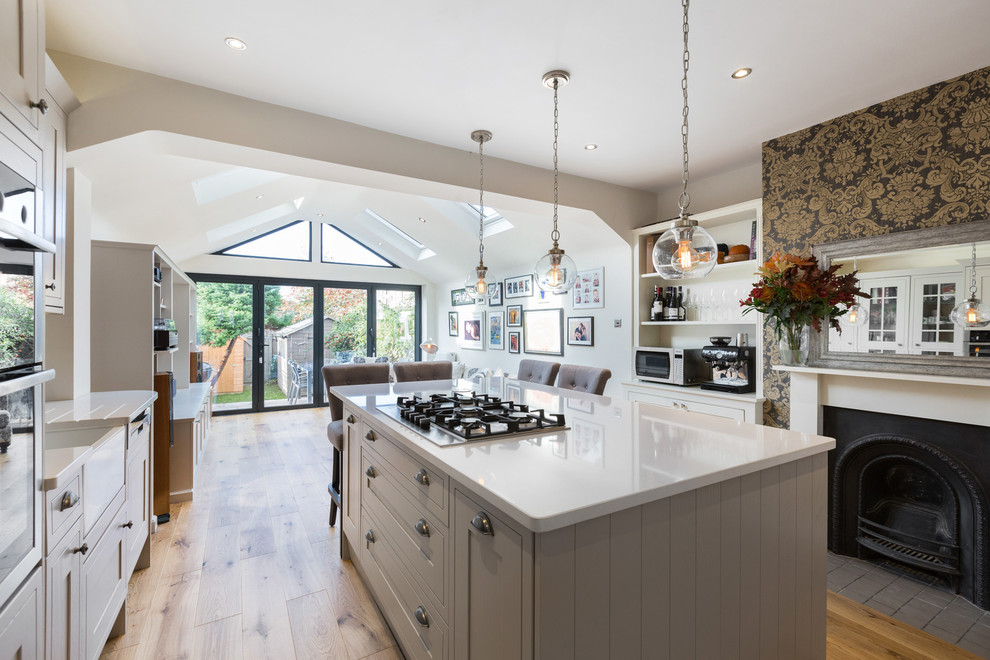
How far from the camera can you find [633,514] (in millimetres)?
1105

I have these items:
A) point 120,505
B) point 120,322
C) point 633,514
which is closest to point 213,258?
point 120,322

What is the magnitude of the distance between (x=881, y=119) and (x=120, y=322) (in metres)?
4.65

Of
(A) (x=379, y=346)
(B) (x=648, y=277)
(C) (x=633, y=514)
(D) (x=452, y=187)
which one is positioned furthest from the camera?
(A) (x=379, y=346)

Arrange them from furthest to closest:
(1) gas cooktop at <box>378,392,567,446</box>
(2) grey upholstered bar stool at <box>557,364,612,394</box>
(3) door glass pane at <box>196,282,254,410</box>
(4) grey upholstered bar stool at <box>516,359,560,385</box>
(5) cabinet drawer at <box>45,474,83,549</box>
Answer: (3) door glass pane at <box>196,282,254,410</box>
(4) grey upholstered bar stool at <box>516,359,560,385</box>
(2) grey upholstered bar stool at <box>557,364,612,394</box>
(1) gas cooktop at <box>378,392,567,446</box>
(5) cabinet drawer at <box>45,474,83,549</box>

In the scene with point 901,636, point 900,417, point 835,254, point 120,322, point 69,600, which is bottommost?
point 901,636

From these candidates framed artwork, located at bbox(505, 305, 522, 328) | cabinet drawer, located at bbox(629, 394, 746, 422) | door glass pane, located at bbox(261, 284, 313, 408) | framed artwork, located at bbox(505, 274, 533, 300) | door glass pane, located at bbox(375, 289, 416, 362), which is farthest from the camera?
door glass pane, located at bbox(375, 289, 416, 362)

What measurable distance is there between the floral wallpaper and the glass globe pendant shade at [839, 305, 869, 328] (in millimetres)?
438

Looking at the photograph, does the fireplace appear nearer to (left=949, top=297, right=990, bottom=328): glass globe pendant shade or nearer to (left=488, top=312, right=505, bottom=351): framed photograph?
(left=949, top=297, right=990, bottom=328): glass globe pendant shade

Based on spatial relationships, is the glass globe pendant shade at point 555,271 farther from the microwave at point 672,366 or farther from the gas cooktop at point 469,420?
the microwave at point 672,366

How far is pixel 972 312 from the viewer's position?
222 centimetres

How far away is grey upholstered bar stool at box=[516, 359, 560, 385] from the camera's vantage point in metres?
3.64

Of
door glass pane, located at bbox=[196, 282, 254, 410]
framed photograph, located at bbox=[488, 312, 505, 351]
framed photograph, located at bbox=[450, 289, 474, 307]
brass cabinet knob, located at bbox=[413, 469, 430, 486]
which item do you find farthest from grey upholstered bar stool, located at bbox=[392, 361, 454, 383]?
door glass pane, located at bbox=[196, 282, 254, 410]

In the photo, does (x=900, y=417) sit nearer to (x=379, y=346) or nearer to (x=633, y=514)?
(x=633, y=514)

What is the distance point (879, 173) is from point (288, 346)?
23.6ft
